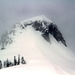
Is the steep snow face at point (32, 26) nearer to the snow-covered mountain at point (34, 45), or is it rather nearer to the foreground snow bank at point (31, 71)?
the snow-covered mountain at point (34, 45)

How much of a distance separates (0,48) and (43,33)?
33966 millimetres

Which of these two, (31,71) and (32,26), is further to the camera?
(32,26)

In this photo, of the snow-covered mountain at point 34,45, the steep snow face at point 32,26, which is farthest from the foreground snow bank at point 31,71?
the steep snow face at point 32,26

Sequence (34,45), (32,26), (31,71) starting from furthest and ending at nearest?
(32,26), (34,45), (31,71)

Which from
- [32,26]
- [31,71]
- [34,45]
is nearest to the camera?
[31,71]

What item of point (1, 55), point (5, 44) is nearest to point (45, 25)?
point (5, 44)

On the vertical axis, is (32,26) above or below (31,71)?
above

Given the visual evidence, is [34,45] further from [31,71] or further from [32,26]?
[31,71]

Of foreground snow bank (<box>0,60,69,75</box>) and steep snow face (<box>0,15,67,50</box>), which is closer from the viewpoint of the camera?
foreground snow bank (<box>0,60,69,75</box>)

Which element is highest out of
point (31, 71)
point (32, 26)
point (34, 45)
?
point (32, 26)

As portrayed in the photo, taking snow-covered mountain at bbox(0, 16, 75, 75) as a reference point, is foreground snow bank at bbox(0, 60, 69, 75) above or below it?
below

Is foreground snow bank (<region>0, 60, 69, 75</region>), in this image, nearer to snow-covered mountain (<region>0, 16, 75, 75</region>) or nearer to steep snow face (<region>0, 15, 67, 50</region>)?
snow-covered mountain (<region>0, 16, 75, 75</region>)

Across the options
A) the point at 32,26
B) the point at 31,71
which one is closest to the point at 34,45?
the point at 32,26

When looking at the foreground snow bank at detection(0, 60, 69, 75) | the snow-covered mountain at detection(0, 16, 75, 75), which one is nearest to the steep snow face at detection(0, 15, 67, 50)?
the snow-covered mountain at detection(0, 16, 75, 75)
